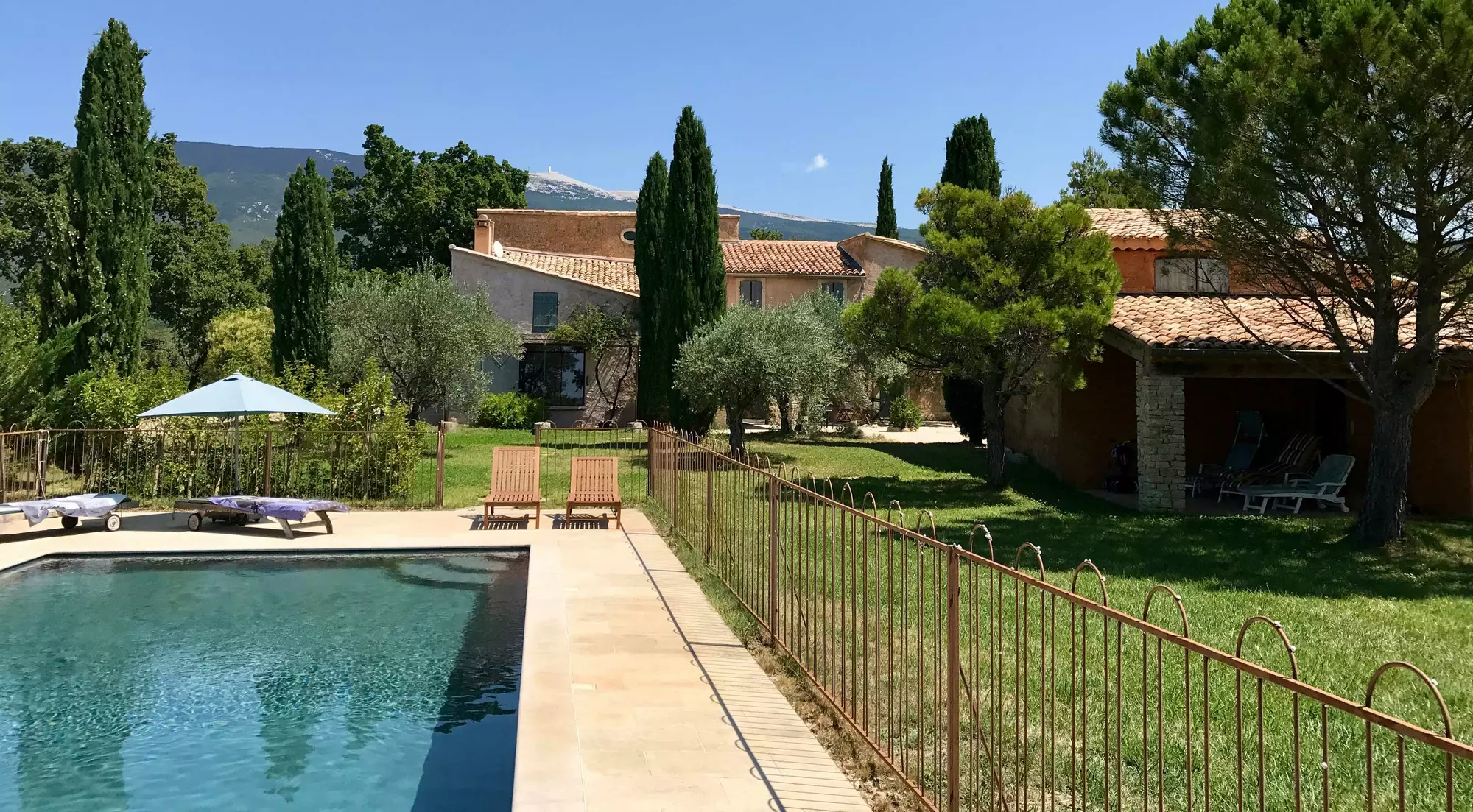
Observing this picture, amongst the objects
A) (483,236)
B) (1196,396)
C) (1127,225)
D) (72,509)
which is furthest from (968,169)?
(72,509)

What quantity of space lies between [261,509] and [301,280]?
451 inches

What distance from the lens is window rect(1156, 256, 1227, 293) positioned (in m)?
18.1

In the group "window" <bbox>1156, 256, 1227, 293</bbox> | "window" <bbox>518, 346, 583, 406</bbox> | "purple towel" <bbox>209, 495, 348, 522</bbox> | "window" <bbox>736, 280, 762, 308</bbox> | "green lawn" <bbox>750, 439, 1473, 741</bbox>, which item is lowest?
"green lawn" <bbox>750, 439, 1473, 741</bbox>

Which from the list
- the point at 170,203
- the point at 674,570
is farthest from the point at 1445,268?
the point at 170,203

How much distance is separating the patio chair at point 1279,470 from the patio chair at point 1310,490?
340mm

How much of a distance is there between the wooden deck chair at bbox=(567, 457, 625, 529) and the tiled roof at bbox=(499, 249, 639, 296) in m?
18.3

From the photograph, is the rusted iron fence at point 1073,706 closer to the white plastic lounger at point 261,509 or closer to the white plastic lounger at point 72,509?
the white plastic lounger at point 261,509

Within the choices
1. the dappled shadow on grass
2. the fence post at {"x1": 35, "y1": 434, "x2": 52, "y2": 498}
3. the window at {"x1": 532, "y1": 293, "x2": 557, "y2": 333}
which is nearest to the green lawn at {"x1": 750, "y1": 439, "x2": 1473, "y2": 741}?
the dappled shadow on grass

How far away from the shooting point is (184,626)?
8.41 meters

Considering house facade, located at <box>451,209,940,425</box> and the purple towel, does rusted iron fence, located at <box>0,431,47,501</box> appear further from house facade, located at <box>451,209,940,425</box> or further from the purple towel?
house facade, located at <box>451,209,940,425</box>

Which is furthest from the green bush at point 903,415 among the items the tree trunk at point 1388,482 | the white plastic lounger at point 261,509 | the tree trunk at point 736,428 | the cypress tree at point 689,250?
the white plastic lounger at point 261,509

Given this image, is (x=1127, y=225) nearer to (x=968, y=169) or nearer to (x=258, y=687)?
(x=968, y=169)

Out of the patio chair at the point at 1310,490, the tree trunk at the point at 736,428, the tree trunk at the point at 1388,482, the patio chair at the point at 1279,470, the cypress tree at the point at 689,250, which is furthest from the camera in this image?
the cypress tree at the point at 689,250

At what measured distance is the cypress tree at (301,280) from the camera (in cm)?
2223
